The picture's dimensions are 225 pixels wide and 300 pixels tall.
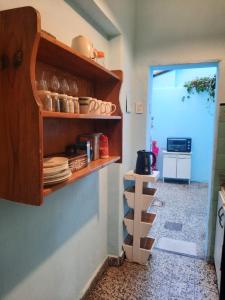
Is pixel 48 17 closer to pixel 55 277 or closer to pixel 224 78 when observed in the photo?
pixel 55 277

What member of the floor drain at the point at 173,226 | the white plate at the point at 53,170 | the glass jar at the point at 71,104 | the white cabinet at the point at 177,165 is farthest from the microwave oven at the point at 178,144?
the white plate at the point at 53,170

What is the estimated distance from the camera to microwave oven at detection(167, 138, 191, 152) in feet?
16.9

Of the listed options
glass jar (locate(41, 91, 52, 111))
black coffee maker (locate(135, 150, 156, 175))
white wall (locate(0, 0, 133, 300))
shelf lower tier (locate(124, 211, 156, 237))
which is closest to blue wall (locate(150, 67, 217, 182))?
black coffee maker (locate(135, 150, 156, 175))

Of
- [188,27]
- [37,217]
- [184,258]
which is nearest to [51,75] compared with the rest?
[37,217]

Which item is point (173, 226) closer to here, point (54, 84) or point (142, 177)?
point (142, 177)

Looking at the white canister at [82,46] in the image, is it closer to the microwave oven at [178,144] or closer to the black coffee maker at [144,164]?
the black coffee maker at [144,164]

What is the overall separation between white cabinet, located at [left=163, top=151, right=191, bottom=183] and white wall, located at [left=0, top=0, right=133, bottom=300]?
324 cm

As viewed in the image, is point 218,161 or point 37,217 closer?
point 37,217

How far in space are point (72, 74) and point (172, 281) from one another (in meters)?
1.91

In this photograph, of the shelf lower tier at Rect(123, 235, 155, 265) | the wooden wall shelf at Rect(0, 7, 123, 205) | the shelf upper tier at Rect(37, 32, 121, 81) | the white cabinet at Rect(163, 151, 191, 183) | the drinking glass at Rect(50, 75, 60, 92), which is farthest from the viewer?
the white cabinet at Rect(163, 151, 191, 183)

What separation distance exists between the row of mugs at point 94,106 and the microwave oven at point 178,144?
12.8 ft

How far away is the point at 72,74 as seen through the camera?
1.40 metres

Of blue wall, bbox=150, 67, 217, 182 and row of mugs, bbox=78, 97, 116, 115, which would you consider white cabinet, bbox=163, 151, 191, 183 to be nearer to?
blue wall, bbox=150, 67, 217, 182

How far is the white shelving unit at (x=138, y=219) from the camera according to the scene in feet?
7.16
